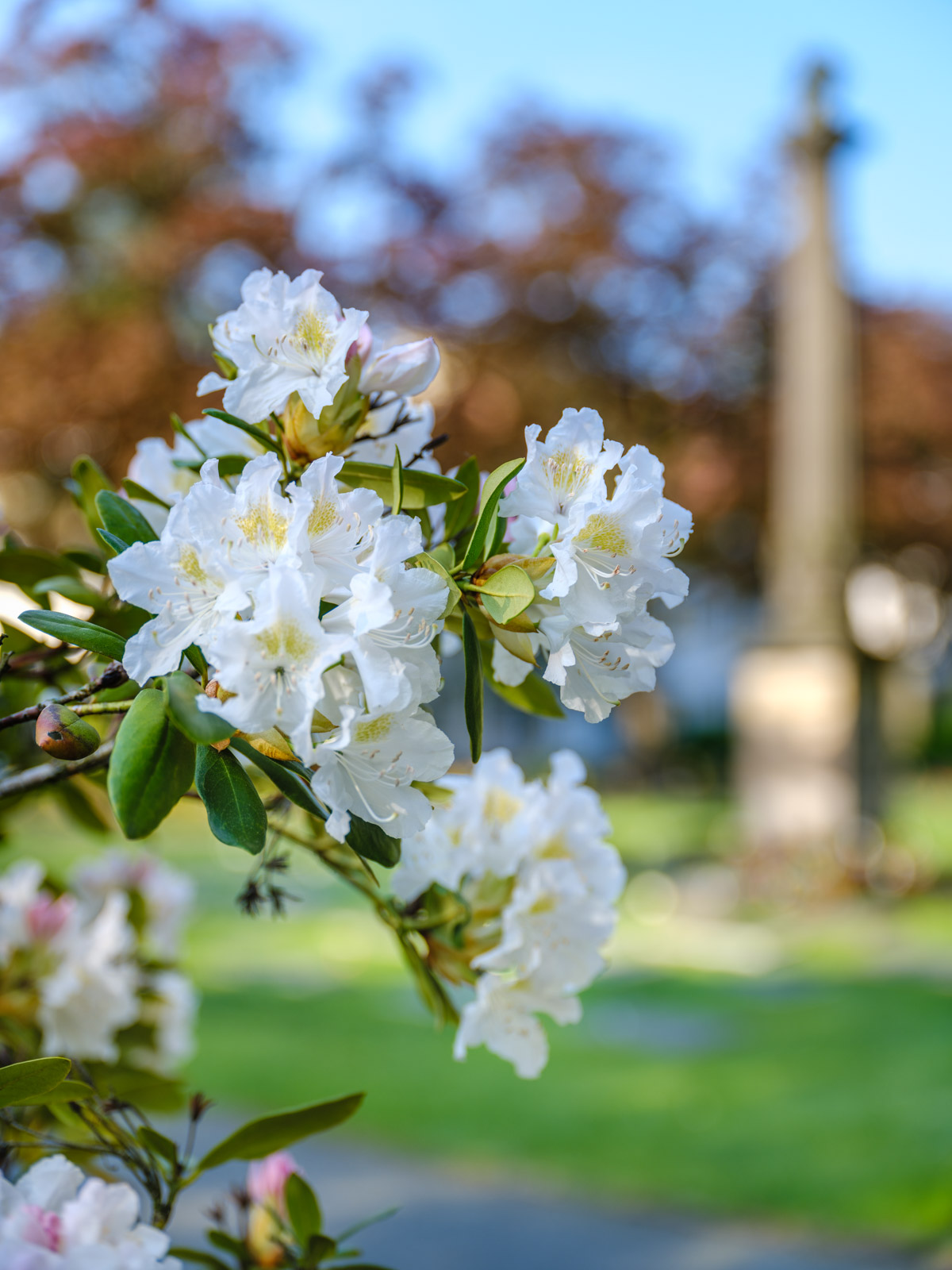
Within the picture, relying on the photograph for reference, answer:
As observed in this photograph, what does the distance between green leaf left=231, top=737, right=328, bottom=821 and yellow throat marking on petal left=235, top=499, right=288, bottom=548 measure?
13cm

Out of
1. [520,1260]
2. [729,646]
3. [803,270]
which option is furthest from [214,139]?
[729,646]

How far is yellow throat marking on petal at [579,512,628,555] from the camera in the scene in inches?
30.8

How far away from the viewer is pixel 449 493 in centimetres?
90

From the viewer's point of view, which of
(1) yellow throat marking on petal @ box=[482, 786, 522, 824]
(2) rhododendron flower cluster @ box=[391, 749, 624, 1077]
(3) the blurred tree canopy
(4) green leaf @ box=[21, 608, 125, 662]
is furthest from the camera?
(3) the blurred tree canopy

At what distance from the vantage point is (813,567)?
27.1 ft

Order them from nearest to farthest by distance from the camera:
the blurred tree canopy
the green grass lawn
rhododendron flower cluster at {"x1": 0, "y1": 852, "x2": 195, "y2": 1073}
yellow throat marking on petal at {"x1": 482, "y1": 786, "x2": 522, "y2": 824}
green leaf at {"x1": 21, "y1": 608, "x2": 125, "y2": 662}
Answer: green leaf at {"x1": 21, "y1": 608, "x2": 125, "y2": 662}
yellow throat marking on petal at {"x1": 482, "y1": 786, "x2": 522, "y2": 824}
rhododendron flower cluster at {"x1": 0, "y1": 852, "x2": 195, "y2": 1073}
the green grass lawn
the blurred tree canopy

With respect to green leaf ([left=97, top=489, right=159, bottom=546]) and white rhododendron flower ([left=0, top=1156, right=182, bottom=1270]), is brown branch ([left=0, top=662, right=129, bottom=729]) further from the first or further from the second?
white rhododendron flower ([left=0, top=1156, right=182, bottom=1270])

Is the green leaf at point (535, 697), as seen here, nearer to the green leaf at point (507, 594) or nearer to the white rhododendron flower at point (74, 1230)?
the green leaf at point (507, 594)

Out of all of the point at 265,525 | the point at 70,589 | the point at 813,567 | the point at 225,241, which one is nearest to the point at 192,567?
the point at 265,525

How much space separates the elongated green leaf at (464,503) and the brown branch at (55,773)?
30 cm

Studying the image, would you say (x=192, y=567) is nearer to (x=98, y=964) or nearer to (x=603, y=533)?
(x=603, y=533)

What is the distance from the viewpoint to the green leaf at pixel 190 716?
70 cm

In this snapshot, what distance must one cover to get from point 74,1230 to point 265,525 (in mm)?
503

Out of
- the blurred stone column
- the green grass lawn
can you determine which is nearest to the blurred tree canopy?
the blurred stone column
